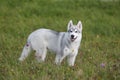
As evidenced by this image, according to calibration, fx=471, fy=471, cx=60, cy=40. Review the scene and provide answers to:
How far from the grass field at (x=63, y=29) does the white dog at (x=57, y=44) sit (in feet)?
0.73

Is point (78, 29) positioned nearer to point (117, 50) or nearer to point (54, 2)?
point (117, 50)

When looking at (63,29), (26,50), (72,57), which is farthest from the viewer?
(63,29)

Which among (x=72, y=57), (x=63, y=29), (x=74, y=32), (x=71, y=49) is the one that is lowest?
(x=63, y=29)

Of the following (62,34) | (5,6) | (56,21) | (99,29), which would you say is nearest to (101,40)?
(99,29)

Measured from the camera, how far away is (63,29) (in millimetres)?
17859

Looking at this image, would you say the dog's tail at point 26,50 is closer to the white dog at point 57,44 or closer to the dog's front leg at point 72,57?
the white dog at point 57,44

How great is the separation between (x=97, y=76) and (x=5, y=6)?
12.3 meters

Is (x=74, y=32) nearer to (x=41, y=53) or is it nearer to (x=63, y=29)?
(x=41, y=53)

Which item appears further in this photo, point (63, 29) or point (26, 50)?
point (63, 29)

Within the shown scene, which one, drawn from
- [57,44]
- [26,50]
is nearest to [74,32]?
[57,44]

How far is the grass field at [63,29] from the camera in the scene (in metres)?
8.86

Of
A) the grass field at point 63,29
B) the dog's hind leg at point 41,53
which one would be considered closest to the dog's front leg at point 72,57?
the grass field at point 63,29

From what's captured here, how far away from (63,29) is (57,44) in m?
6.58

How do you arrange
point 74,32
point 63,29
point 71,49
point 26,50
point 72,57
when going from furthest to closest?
point 63,29, point 26,50, point 72,57, point 71,49, point 74,32
